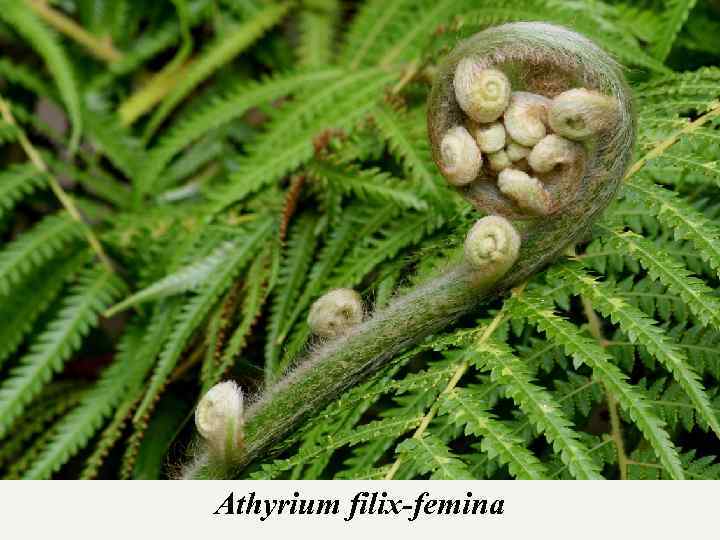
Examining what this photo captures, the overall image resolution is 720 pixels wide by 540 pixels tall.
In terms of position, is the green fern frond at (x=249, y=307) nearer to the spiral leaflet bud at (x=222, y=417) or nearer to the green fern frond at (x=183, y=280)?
the green fern frond at (x=183, y=280)

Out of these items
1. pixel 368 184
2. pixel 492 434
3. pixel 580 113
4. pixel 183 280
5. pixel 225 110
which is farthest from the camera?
pixel 225 110

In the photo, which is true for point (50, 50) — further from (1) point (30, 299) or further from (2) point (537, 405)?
(2) point (537, 405)

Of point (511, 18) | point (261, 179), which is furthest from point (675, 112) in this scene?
point (261, 179)

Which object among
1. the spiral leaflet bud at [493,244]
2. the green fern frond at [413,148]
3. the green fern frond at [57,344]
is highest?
the green fern frond at [413,148]

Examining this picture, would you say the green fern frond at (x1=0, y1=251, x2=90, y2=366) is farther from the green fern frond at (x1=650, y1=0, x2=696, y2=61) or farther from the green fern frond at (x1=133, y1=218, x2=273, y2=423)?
the green fern frond at (x1=650, y1=0, x2=696, y2=61)

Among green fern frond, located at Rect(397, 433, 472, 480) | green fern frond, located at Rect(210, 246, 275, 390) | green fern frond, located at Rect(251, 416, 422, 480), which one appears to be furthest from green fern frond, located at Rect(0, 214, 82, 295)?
green fern frond, located at Rect(397, 433, 472, 480)

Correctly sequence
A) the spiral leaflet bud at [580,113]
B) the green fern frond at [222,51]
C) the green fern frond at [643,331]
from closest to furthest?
the spiral leaflet bud at [580,113] < the green fern frond at [643,331] < the green fern frond at [222,51]

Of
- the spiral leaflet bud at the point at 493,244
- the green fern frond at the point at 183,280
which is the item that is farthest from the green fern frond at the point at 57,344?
the spiral leaflet bud at the point at 493,244

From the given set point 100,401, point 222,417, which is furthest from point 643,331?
point 100,401
